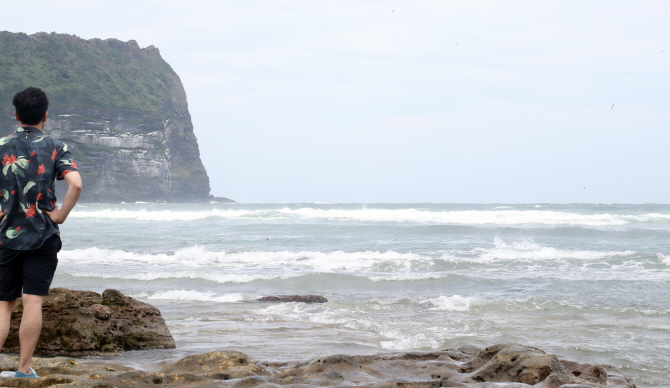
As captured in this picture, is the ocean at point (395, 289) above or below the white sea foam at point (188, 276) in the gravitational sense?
above

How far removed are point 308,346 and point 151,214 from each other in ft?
126

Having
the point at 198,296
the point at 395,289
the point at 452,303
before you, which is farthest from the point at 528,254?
the point at 198,296

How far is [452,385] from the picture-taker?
140 inches

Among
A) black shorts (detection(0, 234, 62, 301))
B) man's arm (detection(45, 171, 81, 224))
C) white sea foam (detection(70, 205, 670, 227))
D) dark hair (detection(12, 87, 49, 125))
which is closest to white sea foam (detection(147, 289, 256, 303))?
black shorts (detection(0, 234, 62, 301))

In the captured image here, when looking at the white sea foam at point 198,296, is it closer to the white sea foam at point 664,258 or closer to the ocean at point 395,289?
the ocean at point 395,289

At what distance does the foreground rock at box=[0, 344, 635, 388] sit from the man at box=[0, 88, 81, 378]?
0.58 meters

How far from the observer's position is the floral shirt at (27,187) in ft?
9.55

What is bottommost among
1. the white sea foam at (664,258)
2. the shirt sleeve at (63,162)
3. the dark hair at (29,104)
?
the white sea foam at (664,258)

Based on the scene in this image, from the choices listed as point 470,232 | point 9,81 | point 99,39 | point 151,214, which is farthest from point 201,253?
point 99,39

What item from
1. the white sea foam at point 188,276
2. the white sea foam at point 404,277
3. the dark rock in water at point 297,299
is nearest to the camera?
the dark rock in water at point 297,299

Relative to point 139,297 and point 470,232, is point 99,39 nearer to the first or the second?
point 470,232

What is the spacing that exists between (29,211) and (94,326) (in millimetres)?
2503

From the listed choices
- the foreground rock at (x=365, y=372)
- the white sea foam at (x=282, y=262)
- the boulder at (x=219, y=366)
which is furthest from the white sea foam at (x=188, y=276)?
the boulder at (x=219, y=366)

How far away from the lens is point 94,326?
502 centimetres
